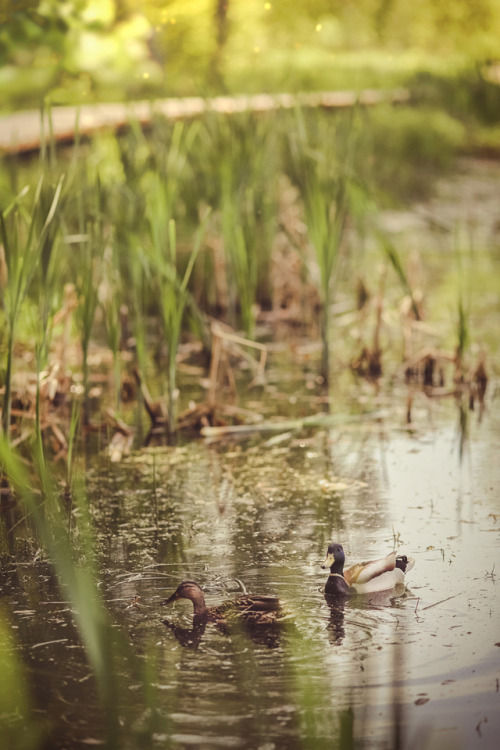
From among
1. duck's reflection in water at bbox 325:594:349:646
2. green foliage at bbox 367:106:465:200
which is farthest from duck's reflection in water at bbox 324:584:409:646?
green foliage at bbox 367:106:465:200

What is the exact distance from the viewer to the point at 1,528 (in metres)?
3.18

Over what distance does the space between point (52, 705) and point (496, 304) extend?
190 inches

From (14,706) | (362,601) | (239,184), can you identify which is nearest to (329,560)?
(362,601)

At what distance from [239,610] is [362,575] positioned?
285mm

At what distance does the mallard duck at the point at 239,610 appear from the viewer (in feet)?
8.29

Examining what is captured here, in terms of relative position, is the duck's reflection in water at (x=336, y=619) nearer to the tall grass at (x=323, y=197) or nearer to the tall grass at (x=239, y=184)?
the tall grass at (x=323, y=197)

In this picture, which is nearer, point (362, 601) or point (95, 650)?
point (95, 650)

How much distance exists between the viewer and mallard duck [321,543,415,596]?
2.61 meters

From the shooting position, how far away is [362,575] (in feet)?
8.55

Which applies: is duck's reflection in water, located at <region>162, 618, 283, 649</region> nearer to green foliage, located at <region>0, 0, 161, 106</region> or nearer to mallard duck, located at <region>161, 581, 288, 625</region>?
mallard duck, located at <region>161, 581, 288, 625</region>

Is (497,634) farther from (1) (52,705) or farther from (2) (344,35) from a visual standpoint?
(2) (344,35)

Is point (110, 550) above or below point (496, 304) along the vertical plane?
below

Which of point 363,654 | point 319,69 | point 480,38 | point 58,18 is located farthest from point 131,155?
point 480,38

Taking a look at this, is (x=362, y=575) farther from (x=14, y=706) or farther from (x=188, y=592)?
(x=14, y=706)
